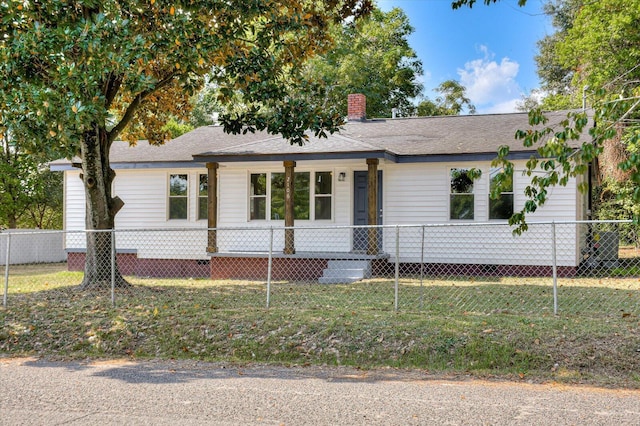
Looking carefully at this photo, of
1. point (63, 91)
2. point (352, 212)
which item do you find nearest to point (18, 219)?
point (352, 212)

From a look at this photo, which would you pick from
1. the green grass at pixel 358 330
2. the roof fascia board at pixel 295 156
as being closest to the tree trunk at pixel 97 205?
the green grass at pixel 358 330

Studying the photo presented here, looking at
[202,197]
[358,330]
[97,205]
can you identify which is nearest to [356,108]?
[202,197]

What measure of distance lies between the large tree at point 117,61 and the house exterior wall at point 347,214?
3.78m

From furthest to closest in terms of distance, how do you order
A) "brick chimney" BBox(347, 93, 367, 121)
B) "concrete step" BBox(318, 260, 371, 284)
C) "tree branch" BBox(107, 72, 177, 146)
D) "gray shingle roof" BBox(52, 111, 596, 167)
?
1. "brick chimney" BBox(347, 93, 367, 121)
2. "gray shingle roof" BBox(52, 111, 596, 167)
3. "concrete step" BBox(318, 260, 371, 284)
4. "tree branch" BBox(107, 72, 177, 146)

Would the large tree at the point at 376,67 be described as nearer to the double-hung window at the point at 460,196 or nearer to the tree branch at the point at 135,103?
the double-hung window at the point at 460,196

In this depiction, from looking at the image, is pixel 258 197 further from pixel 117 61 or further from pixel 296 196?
pixel 117 61

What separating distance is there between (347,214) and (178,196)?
526 centimetres

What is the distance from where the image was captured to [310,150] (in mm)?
15000

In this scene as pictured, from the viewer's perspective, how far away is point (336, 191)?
1636cm

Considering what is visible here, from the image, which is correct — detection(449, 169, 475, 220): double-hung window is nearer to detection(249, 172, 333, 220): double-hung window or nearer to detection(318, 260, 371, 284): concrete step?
detection(318, 260, 371, 284): concrete step

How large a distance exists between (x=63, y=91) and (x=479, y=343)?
23.6 feet

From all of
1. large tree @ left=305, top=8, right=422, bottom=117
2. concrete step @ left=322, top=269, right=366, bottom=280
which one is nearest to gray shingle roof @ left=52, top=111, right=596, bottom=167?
concrete step @ left=322, top=269, right=366, bottom=280

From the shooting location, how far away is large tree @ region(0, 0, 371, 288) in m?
→ 9.21

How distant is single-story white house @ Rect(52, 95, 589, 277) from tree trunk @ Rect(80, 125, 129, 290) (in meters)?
3.82
